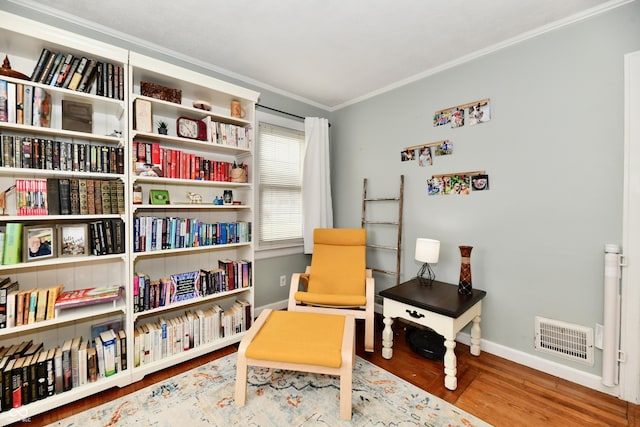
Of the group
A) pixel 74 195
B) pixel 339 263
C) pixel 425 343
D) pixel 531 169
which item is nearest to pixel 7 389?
pixel 74 195

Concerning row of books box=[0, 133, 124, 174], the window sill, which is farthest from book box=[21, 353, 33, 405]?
the window sill

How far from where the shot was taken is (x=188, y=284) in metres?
2.26

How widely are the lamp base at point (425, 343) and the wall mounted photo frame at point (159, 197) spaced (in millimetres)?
2404

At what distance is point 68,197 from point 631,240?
355 centimetres

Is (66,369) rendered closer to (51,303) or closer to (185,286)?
(51,303)

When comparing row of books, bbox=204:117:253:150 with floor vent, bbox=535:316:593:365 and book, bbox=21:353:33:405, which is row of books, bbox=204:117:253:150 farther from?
floor vent, bbox=535:316:593:365

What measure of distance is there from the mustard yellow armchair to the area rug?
50 centimetres

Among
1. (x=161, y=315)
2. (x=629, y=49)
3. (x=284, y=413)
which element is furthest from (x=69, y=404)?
(x=629, y=49)

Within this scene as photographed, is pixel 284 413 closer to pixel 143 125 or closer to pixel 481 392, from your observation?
pixel 481 392

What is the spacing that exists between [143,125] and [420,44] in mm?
2248

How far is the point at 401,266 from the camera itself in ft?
9.61

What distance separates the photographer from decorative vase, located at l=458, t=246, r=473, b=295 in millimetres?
2211

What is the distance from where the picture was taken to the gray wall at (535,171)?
1821mm

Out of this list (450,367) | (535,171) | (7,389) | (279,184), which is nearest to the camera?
(7,389)
